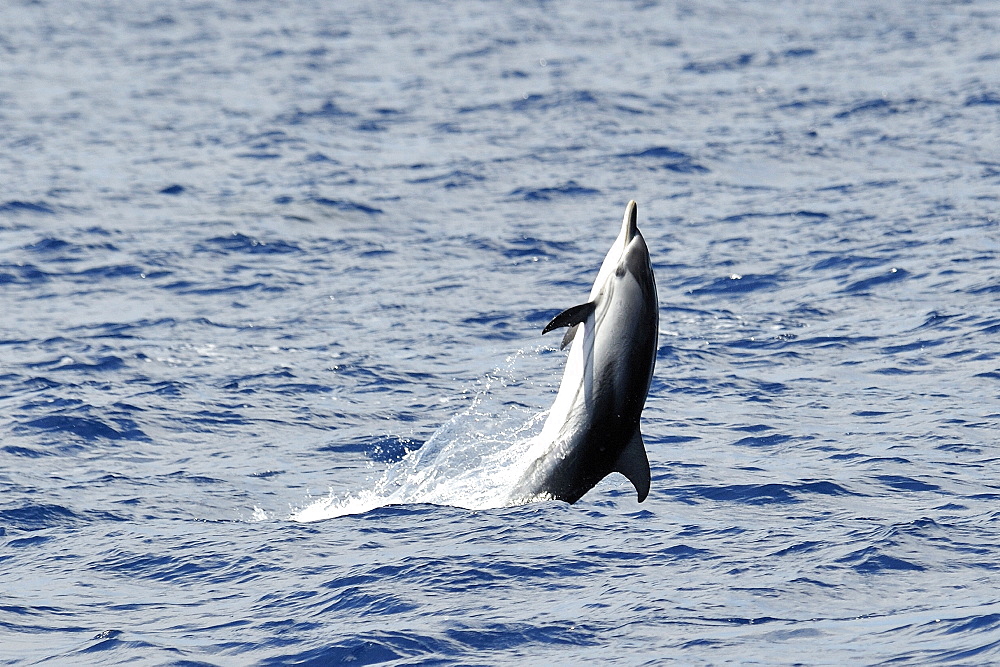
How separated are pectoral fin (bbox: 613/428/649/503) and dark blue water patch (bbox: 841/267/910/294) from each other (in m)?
9.56

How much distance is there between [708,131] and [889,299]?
39.3ft

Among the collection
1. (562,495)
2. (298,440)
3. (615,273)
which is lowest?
(298,440)

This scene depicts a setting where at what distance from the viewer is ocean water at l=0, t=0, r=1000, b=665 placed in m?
9.97

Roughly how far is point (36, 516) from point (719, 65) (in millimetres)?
28437

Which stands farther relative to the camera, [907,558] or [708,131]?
[708,131]

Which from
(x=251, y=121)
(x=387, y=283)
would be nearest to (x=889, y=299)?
(x=387, y=283)

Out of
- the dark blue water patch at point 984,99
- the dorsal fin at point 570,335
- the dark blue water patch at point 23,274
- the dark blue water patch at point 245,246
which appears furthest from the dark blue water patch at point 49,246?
the dark blue water patch at point 984,99

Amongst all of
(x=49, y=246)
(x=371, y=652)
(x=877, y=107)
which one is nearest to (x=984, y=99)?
(x=877, y=107)

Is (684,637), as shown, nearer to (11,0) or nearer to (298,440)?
(298,440)

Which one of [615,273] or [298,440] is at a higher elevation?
[615,273]

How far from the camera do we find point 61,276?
818 inches

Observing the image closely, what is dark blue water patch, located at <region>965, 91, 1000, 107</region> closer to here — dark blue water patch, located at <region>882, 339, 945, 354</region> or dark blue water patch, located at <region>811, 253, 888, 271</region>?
dark blue water patch, located at <region>811, 253, 888, 271</region>

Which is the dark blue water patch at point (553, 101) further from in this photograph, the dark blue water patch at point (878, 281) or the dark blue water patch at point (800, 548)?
the dark blue water patch at point (800, 548)

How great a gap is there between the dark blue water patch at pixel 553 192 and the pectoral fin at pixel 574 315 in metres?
15.3
